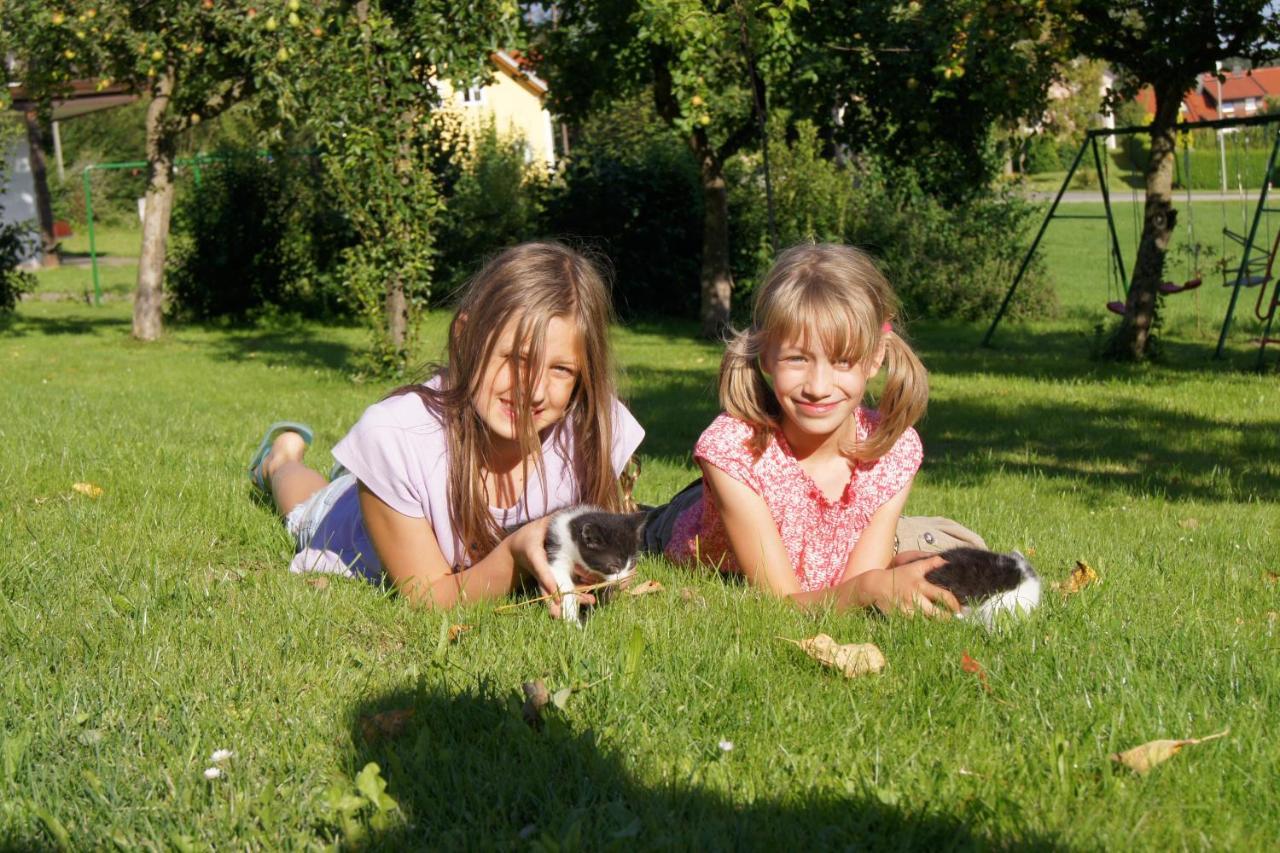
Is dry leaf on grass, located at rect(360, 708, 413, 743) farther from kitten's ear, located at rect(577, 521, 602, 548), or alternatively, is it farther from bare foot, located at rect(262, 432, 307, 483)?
bare foot, located at rect(262, 432, 307, 483)

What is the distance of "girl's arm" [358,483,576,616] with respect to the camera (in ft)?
11.1

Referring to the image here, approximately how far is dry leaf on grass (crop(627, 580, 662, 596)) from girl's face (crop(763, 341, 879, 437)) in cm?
68

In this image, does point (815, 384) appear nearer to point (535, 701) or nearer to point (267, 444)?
point (535, 701)

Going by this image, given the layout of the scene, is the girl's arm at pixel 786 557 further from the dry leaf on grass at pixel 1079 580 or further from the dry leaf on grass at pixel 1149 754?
the dry leaf on grass at pixel 1149 754

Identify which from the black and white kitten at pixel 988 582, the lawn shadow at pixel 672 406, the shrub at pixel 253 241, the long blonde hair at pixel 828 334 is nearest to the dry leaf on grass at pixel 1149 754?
the black and white kitten at pixel 988 582

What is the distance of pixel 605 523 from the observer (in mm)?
3139

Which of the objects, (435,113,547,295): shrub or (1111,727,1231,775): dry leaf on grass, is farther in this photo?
(435,113,547,295): shrub

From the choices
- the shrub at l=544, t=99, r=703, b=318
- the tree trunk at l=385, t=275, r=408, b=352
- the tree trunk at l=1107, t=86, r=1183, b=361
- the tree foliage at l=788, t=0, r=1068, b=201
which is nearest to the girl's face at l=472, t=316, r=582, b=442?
the tree trunk at l=385, t=275, r=408, b=352

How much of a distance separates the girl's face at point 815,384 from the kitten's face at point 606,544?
2.89ft

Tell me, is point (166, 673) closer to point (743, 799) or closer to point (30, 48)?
point (743, 799)

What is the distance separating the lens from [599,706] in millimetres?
2734

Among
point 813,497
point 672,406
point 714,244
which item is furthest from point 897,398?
point 714,244

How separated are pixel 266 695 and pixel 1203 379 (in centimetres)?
1030

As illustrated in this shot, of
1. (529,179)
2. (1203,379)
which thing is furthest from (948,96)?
(529,179)
